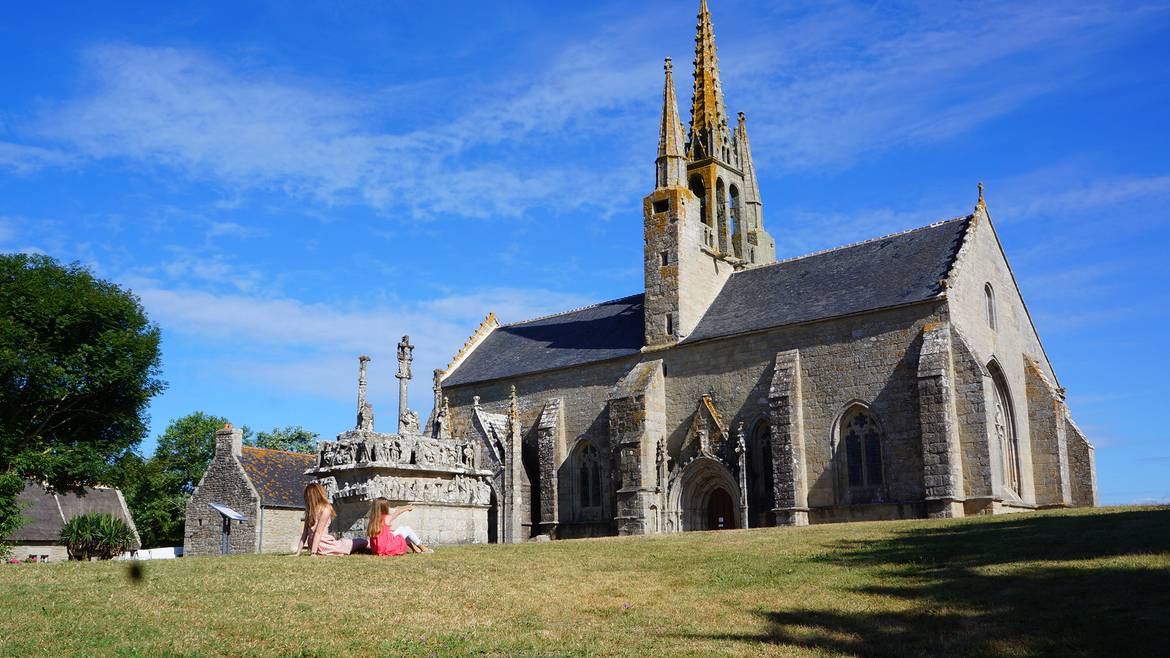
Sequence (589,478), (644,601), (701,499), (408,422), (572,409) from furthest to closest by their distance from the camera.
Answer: (572,409), (589,478), (701,499), (408,422), (644,601)

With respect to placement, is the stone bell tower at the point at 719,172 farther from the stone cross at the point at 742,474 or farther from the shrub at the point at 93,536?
the shrub at the point at 93,536

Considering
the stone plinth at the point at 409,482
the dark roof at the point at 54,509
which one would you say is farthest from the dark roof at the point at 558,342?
the dark roof at the point at 54,509

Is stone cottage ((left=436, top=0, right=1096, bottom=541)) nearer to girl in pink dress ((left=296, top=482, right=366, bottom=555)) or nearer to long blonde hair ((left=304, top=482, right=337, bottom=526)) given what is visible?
girl in pink dress ((left=296, top=482, right=366, bottom=555))

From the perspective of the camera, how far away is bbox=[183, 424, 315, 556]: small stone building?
36500mm

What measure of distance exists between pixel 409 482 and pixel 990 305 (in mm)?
19186

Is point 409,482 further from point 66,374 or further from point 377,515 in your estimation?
point 66,374

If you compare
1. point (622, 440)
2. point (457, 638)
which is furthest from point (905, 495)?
point (457, 638)

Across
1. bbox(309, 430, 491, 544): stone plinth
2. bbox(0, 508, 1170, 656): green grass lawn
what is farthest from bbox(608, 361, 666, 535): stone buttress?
bbox(0, 508, 1170, 656): green grass lawn

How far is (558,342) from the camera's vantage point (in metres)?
40.4

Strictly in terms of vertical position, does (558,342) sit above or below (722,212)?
below

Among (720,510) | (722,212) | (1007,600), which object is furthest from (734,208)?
(1007,600)

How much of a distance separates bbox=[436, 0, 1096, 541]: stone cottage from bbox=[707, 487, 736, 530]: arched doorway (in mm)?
73

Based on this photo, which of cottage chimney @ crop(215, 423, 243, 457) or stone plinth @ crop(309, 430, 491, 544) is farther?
cottage chimney @ crop(215, 423, 243, 457)

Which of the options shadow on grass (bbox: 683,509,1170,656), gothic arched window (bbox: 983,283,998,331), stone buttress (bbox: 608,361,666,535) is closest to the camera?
shadow on grass (bbox: 683,509,1170,656)
